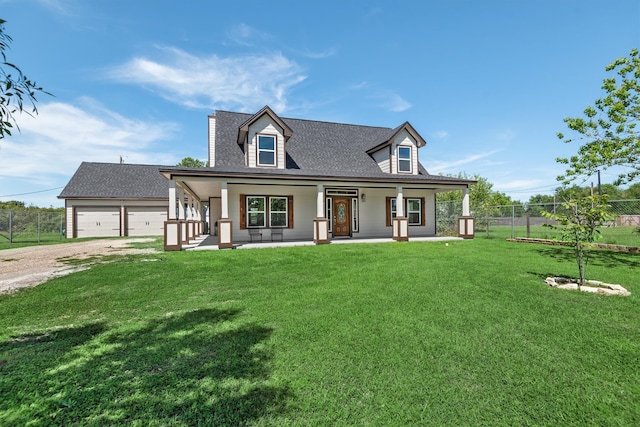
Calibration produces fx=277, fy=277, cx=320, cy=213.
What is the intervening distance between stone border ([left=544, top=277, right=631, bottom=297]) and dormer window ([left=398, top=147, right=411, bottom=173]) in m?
11.4

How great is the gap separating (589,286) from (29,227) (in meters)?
27.2

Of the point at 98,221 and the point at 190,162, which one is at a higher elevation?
the point at 190,162

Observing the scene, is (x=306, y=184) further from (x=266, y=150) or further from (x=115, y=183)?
(x=115, y=183)

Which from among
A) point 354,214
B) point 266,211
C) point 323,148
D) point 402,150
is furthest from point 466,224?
point 266,211

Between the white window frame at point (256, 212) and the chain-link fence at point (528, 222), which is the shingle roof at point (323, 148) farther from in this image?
the chain-link fence at point (528, 222)

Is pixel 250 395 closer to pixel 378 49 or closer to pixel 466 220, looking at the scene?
pixel 378 49

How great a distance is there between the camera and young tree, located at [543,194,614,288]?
5.68 m

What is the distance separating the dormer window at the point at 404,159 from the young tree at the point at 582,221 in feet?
35.9

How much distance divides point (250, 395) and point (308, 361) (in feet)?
2.31

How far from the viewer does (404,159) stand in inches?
659

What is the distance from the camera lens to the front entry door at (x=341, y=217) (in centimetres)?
1579

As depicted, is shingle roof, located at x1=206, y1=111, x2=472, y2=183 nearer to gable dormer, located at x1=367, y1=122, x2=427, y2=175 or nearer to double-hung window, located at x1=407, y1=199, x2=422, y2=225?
gable dormer, located at x1=367, y1=122, x2=427, y2=175

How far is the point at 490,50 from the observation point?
11648mm

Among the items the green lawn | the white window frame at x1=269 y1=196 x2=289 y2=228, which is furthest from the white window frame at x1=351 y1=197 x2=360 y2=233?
the green lawn
